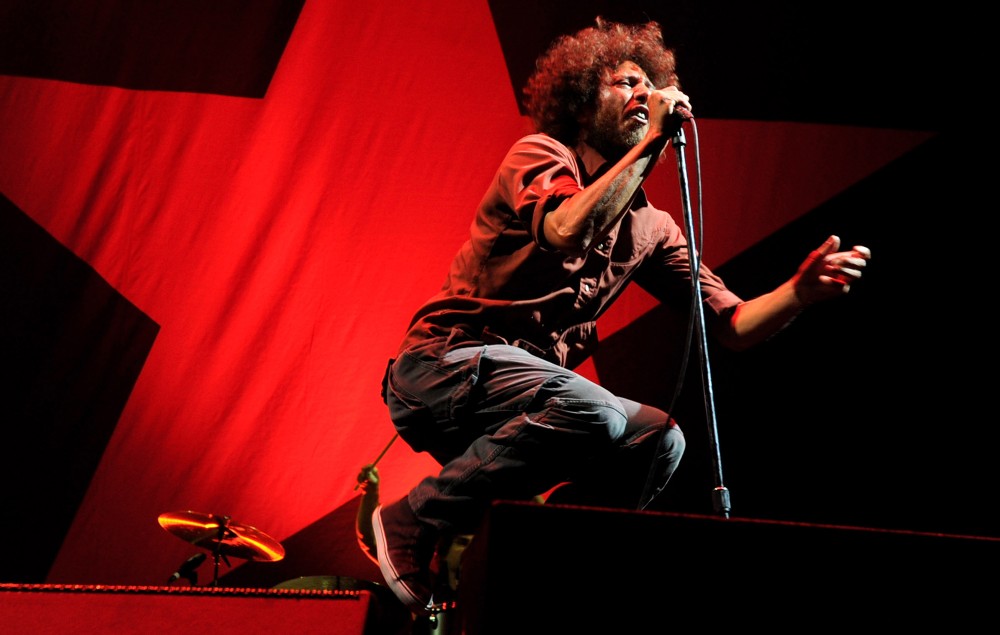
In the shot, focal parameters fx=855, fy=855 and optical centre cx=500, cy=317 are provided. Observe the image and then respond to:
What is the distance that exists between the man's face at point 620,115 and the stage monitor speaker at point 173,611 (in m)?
1.34

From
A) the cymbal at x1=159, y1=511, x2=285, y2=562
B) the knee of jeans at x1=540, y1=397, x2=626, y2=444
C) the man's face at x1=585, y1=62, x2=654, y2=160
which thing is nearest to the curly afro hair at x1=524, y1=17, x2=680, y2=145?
the man's face at x1=585, y1=62, x2=654, y2=160

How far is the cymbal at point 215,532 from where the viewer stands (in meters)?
2.93

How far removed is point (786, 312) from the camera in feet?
7.14

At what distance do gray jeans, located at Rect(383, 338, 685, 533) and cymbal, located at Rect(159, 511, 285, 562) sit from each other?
47.3 inches

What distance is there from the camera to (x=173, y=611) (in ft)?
5.77

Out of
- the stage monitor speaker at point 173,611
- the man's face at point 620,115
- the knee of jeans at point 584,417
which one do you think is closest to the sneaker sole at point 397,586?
the stage monitor speaker at point 173,611

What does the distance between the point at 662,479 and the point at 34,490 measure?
7.03 feet

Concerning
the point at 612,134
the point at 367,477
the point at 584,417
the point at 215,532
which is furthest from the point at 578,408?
the point at 215,532

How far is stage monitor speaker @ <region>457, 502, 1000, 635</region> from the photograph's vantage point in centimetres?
116

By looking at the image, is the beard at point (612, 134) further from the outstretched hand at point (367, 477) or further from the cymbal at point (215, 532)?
the cymbal at point (215, 532)

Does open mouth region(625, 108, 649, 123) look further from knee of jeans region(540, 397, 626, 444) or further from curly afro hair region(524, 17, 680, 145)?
knee of jeans region(540, 397, 626, 444)

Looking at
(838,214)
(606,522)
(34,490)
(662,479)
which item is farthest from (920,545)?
(34,490)

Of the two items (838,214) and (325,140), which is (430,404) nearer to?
(325,140)

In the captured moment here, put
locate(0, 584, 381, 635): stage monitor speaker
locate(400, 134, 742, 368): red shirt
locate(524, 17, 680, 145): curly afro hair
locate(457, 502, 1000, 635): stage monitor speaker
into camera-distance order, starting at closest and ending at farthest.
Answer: locate(457, 502, 1000, 635): stage monitor speaker
locate(0, 584, 381, 635): stage monitor speaker
locate(400, 134, 742, 368): red shirt
locate(524, 17, 680, 145): curly afro hair
